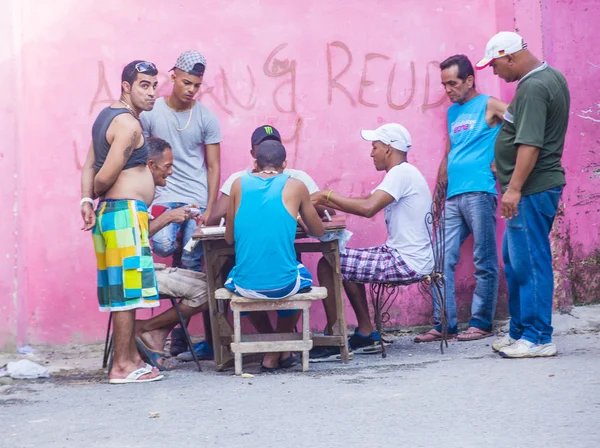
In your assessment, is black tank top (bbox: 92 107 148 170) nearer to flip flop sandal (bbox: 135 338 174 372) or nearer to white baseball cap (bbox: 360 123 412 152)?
flip flop sandal (bbox: 135 338 174 372)

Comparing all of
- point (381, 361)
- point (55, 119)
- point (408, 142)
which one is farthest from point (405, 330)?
point (55, 119)

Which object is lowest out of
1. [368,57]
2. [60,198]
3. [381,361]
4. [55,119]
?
[381,361]

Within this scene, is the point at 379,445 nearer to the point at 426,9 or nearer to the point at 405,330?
the point at 405,330

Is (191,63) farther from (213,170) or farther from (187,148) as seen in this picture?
(213,170)

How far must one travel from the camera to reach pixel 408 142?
21.1ft

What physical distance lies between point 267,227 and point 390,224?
1.18 metres

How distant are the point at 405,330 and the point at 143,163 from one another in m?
2.63

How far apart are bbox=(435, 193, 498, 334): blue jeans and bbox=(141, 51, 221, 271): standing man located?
183cm

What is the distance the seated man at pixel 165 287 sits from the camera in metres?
6.09

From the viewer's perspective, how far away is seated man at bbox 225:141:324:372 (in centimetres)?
560

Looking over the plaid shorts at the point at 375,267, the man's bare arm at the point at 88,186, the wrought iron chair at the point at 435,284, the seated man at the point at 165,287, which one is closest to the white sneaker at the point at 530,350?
the wrought iron chair at the point at 435,284


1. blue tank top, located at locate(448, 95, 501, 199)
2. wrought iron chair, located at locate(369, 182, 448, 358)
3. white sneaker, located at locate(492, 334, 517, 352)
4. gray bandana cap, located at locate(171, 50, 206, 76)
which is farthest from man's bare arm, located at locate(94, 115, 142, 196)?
white sneaker, located at locate(492, 334, 517, 352)

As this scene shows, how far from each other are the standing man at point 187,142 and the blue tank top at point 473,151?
1.77 meters

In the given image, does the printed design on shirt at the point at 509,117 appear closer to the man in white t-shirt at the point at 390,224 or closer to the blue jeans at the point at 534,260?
the blue jeans at the point at 534,260
